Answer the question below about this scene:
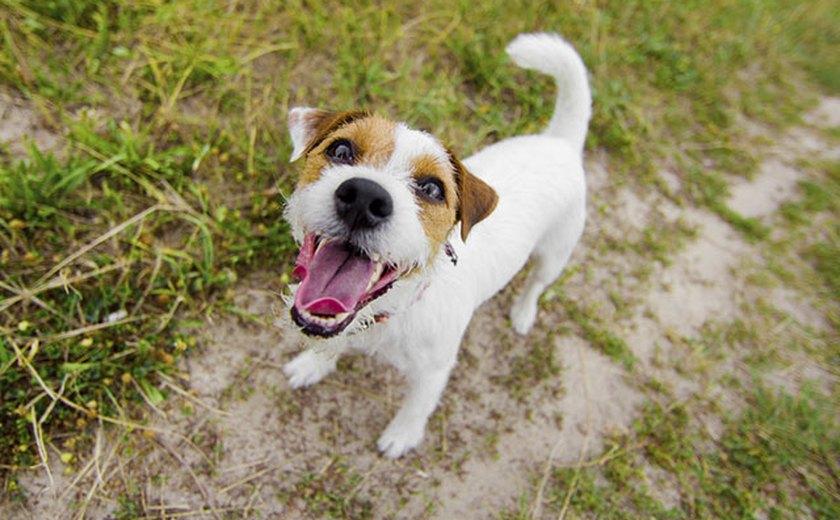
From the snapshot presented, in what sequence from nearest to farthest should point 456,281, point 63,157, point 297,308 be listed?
point 297,308
point 456,281
point 63,157

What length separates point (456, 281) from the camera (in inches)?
108

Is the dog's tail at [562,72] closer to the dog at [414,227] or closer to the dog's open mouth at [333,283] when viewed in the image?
the dog at [414,227]

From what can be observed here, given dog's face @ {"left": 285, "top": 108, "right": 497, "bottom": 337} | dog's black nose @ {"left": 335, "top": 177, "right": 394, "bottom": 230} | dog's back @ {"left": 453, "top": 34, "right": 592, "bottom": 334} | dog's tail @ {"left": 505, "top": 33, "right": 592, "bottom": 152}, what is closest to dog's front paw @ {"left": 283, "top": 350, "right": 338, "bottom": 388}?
dog's back @ {"left": 453, "top": 34, "right": 592, "bottom": 334}

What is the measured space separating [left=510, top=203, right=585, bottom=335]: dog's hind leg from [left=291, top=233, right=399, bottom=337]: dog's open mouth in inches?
67.8

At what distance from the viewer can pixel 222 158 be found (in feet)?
12.8

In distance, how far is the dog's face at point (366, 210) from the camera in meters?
1.98

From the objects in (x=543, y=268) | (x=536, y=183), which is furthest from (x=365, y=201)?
(x=543, y=268)

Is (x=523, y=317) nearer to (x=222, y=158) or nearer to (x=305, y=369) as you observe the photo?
(x=305, y=369)

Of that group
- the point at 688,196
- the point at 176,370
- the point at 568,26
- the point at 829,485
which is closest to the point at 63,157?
the point at 176,370

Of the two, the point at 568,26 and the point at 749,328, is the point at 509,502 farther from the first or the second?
the point at 568,26

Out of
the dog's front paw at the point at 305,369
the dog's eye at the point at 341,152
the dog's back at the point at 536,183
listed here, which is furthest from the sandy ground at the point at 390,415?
the dog's eye at the point at 341,152

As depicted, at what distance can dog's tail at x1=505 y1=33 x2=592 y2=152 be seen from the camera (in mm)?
3176

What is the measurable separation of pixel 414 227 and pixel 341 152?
562mm

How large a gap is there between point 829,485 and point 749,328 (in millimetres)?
1353
